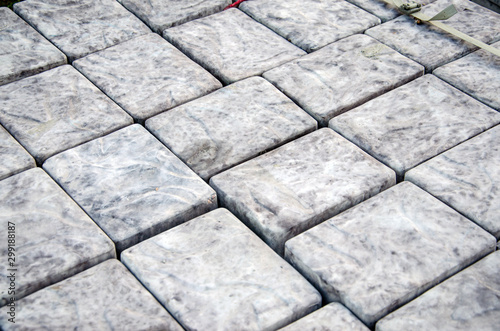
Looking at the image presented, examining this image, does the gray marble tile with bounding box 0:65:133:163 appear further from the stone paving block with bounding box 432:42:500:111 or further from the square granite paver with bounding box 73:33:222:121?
the stone paving block with bounding box 432:42:500:111

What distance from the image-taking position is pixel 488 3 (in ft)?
9.84

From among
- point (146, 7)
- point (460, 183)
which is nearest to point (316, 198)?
point (460, 183)

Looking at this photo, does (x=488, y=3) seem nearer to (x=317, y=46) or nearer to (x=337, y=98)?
(x=317, y=46)

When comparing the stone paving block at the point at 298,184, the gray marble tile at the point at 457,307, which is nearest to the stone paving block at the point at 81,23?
the stone paving block at the point at 298,184

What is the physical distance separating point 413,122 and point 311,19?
0.79 m

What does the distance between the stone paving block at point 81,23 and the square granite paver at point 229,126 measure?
598 millimetres

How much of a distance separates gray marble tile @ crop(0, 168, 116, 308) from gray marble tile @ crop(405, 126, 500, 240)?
0.97 m

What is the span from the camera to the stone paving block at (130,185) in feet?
5.70

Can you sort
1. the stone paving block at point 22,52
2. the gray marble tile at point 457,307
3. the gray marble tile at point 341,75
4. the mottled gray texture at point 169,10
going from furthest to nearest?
the mottled gray texture at point 169,10 < the stone paving block at point 22,52 < the gray marble tile at point 341,75 < the gray marble tile at point 457,307

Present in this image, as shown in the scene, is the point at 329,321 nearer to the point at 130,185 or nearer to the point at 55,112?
the point at 130,185

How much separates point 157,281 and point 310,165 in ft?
2.06

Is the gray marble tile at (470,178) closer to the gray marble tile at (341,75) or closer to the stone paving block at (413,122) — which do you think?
the stone paving block at (413,122)

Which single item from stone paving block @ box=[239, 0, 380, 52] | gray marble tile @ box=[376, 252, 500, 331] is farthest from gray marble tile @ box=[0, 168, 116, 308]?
stone paving block @ box=[239, 0, 380, 52]

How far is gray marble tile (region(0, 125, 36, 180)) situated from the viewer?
1909mm
